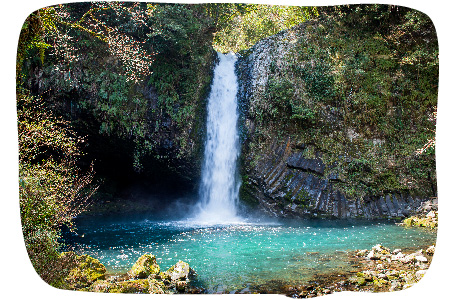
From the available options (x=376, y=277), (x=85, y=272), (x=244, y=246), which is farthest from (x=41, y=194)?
(x=376, y=277)

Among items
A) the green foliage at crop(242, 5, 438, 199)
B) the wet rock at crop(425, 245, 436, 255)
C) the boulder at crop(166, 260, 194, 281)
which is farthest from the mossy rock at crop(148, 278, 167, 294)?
the green foliage at crop(242, 5, 438, 199)

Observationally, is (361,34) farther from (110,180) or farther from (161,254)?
(110,180)

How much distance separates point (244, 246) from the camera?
4.43 metres

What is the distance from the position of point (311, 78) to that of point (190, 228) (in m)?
3.94

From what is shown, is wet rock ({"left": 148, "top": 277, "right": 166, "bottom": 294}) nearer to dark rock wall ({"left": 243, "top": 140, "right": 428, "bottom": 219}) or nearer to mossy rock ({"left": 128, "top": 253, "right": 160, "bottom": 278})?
mossy rock ({"left": 128, "top": 253, "right": 160, "bottom": 278})

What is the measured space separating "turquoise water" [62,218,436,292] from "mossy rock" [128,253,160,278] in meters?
0.10

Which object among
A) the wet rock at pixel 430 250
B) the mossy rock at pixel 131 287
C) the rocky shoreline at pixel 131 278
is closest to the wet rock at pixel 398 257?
the wet rock at pixel 430 250

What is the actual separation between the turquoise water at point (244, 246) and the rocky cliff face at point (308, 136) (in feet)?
2.79

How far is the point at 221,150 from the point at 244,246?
386 centimetres

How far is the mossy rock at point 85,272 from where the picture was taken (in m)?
3.53

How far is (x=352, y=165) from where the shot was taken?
6801 mm

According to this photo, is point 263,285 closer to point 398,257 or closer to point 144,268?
point 144,268

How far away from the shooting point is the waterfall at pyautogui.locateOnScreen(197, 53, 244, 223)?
791 centimetres

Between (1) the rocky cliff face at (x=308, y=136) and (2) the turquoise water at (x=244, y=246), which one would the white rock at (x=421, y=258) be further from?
(1) the rocky cliff face at (x=308, y=136)
